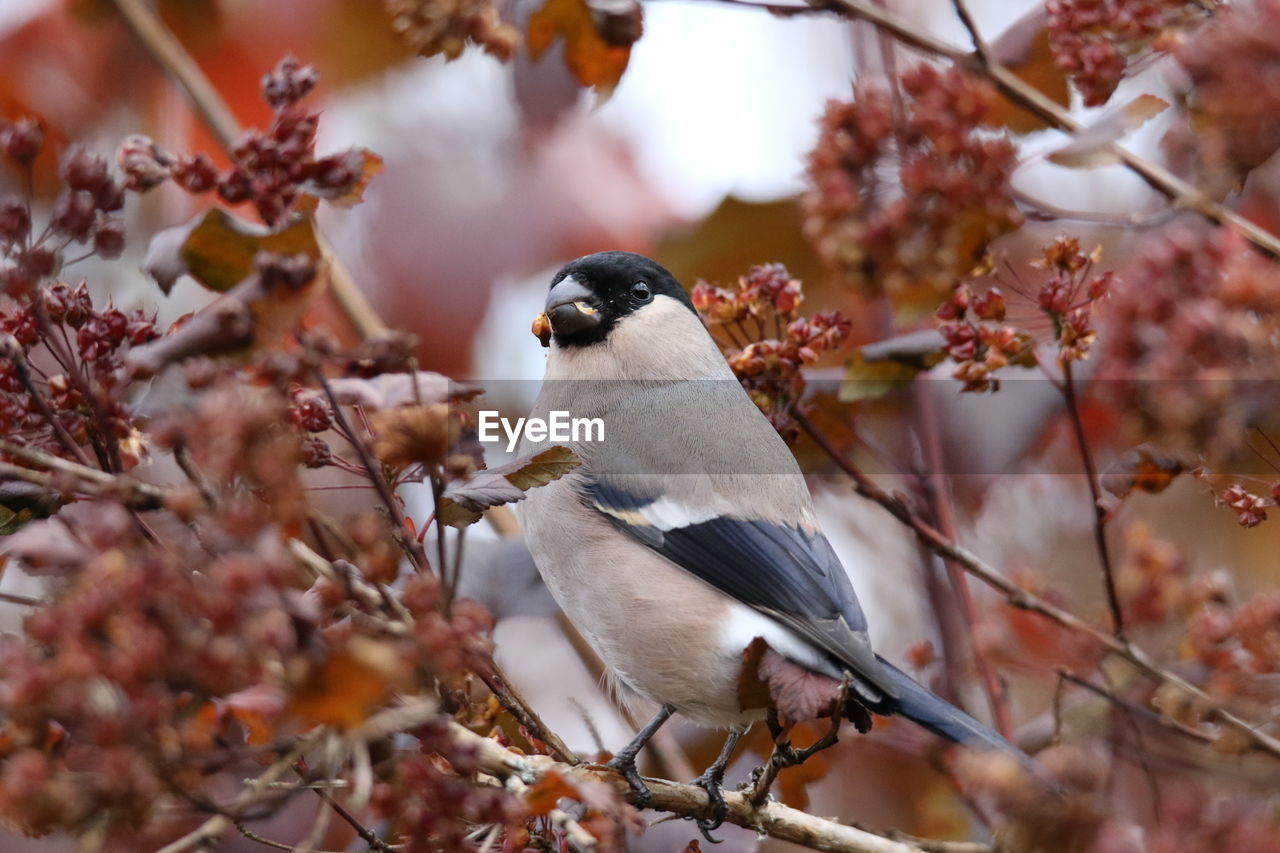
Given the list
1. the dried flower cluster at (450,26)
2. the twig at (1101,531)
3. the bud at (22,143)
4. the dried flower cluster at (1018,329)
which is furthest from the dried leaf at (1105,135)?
the bud at (22,143)

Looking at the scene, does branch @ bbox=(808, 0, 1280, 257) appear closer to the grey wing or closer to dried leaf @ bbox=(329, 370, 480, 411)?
dried leaf @ bbox=(329, 370, 480, 411)

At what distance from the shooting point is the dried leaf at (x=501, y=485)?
1.52m

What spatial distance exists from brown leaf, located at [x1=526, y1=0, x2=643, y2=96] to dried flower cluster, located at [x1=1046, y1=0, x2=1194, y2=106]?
2.04 feet

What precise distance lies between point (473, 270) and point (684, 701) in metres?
1.37

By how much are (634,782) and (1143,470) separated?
94 centimetres

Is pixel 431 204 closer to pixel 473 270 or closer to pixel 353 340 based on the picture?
pixel 473 270

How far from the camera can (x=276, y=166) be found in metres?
1.43

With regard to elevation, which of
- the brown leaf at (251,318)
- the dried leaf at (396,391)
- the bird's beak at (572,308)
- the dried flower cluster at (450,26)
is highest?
the dried flower cluster at (450,26)

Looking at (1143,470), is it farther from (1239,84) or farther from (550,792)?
(550,792)

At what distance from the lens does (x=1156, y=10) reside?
160cm

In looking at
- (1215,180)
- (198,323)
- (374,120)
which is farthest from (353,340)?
(1215,180)

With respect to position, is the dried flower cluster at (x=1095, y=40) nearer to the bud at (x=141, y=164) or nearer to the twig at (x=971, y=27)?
the twig at (x=971, y=27)

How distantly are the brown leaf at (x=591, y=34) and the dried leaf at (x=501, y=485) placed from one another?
28.6 inches

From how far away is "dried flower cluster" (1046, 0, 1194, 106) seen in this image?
65.4 inches
